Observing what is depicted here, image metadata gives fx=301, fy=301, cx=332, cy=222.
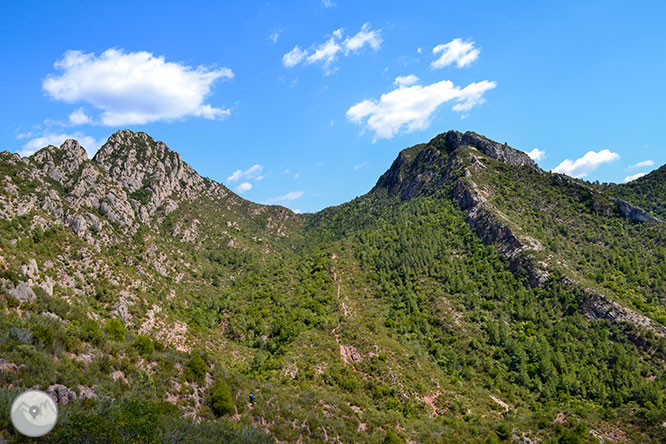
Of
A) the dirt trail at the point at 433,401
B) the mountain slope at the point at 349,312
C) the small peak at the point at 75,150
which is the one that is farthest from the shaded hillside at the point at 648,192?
the small peak at the point at 75,150

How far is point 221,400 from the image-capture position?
22.4 metres

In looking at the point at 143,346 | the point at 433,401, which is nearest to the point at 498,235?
the point at 433,401

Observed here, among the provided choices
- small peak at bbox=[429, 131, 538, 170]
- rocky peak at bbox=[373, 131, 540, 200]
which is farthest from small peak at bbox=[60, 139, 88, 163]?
small peak at bbox=[429, 131, 538, 170]

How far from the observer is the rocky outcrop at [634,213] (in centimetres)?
8707

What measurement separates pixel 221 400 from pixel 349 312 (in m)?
43.9

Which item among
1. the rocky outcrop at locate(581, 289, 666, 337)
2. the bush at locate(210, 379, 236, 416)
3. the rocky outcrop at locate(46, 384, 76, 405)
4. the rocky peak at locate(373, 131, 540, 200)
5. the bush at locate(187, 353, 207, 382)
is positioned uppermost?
the rocky peak at locate(373, 131, 540, 200)

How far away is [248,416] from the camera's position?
22.3 m

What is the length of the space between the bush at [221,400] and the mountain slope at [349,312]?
78 cm

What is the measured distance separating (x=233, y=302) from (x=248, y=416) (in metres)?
62.4

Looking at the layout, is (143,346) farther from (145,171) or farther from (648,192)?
(648,192)

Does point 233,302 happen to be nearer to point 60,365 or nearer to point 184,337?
point 184,337

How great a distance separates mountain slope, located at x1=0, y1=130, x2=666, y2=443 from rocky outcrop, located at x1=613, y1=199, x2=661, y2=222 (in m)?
1.99

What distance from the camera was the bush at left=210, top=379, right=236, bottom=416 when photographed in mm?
21922

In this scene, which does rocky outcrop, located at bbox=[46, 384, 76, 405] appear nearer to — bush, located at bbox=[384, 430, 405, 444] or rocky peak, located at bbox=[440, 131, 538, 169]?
bush, located at bbox=[384, 430, 405, 444]
